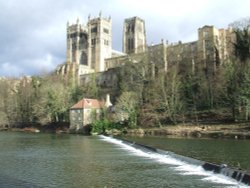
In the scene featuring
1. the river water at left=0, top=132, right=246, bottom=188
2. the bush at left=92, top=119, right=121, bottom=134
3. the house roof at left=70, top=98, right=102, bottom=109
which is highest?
the house roof at left=70, top=98, right=102, bottom=109

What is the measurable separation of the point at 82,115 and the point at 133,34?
9713cm

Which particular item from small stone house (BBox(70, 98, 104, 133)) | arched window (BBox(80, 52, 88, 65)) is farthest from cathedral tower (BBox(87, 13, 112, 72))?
small stone house (BBox(70, 98, 104, 133))

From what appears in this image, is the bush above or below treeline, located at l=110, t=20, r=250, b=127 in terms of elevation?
below

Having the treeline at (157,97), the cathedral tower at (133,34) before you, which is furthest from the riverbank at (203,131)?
the cathedral tower at (133,34)

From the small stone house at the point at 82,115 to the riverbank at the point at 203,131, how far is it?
723 inches

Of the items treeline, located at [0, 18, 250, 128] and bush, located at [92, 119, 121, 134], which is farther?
bush, located at [92, 119, 121, 134]

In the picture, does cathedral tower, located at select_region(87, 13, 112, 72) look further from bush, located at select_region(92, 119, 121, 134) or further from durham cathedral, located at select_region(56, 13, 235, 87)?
bush, located at select_region(92, 119, 121, 134)

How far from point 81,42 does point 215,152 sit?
148641 millimetres

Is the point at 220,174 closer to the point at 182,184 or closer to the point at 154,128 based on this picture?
the point at 182,184

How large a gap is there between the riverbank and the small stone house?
1837 centimetres

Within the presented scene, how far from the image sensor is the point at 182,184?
21703mm

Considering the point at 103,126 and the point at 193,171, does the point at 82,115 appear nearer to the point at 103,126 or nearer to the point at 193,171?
the point at 103,126

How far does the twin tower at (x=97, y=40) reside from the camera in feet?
557

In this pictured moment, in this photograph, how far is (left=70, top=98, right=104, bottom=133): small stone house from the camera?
88.9 meters
